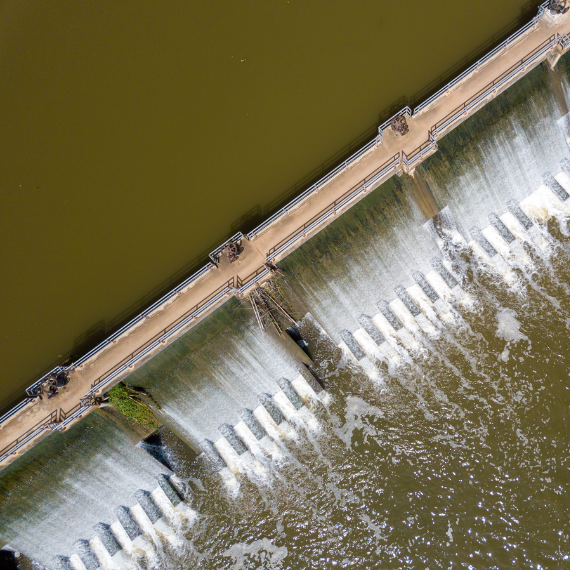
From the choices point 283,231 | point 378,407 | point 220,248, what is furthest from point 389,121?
point 378,407

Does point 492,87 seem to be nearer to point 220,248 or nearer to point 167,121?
point 220,248

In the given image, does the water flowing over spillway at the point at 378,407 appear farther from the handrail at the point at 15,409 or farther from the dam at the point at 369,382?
the handrail at the point at 15,409

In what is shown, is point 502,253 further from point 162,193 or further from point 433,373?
point 162,193

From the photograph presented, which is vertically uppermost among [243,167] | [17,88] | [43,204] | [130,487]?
[17,88]

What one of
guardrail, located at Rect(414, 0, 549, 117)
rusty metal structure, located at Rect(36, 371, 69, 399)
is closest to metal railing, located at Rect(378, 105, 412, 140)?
guardrail, located at Rect(414, 0, 549, 117)

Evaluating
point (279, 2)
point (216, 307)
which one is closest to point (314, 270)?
point (216, 307)
